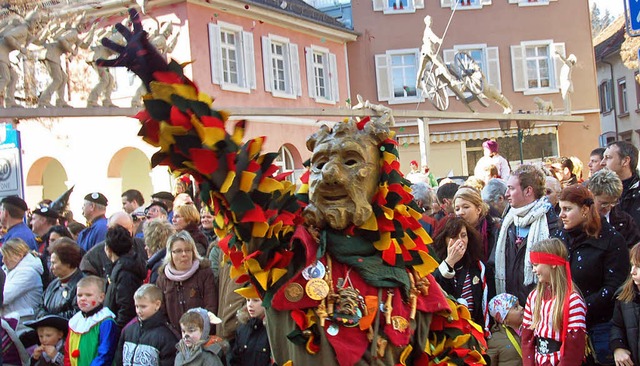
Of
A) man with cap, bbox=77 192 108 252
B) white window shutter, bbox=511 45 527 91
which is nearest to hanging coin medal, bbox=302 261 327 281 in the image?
man with cap, bbox=77 192 108 252

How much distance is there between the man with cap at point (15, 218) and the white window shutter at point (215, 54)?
A: 42.9 ft

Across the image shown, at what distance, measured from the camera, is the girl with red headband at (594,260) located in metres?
5.02

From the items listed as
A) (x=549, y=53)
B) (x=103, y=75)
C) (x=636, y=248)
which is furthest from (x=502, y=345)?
(x=549, y=53)

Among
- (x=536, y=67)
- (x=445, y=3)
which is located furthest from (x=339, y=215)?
(x=536, y=67)

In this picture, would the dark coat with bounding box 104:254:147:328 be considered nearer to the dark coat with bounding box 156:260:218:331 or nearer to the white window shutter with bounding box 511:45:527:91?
the dark coat with bounding box 156:260:218:331

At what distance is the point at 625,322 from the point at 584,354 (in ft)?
1.03

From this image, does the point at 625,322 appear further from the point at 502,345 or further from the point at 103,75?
the point at 103,75

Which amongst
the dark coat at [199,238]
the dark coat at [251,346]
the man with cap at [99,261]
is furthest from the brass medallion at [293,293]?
the man with cap at [99,261]

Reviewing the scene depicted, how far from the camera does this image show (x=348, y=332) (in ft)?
10.6

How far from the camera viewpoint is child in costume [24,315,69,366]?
6395 millimetres

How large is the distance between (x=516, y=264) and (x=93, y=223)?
4.54m

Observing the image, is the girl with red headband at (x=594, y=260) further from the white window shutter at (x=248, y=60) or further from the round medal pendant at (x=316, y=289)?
the white window shutter at (x=248, y=60)

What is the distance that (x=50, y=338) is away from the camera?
6410mm

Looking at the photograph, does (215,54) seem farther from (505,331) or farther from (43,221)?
(505,331)
